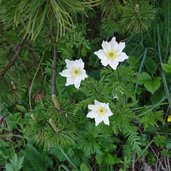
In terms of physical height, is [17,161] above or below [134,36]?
below

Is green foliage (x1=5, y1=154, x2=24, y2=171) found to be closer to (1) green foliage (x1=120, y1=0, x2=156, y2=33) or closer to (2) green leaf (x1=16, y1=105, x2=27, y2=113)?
(2) green leaf (x1=16, y1=105, x2=27, y2=113)

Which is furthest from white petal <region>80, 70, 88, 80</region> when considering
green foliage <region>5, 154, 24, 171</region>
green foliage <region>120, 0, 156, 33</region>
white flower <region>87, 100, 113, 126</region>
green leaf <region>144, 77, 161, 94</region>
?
green foliage <region>5, 154, 24, 171</region>

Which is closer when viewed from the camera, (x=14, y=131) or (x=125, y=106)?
(x=125, y=106)

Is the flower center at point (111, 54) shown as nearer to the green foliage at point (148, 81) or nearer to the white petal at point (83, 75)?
the white petal at point (83, 75)

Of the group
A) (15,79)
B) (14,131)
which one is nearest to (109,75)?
(15,79)

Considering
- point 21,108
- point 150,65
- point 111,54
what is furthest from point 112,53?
point 21,108

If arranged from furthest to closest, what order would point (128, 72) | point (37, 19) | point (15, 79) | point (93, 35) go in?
point (93, 35)
point (15, 79)
point (128, 72)
point (37, 19)

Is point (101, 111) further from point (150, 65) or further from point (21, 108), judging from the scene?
point (21, 108)

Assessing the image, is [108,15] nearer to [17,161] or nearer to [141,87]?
[141,87]
